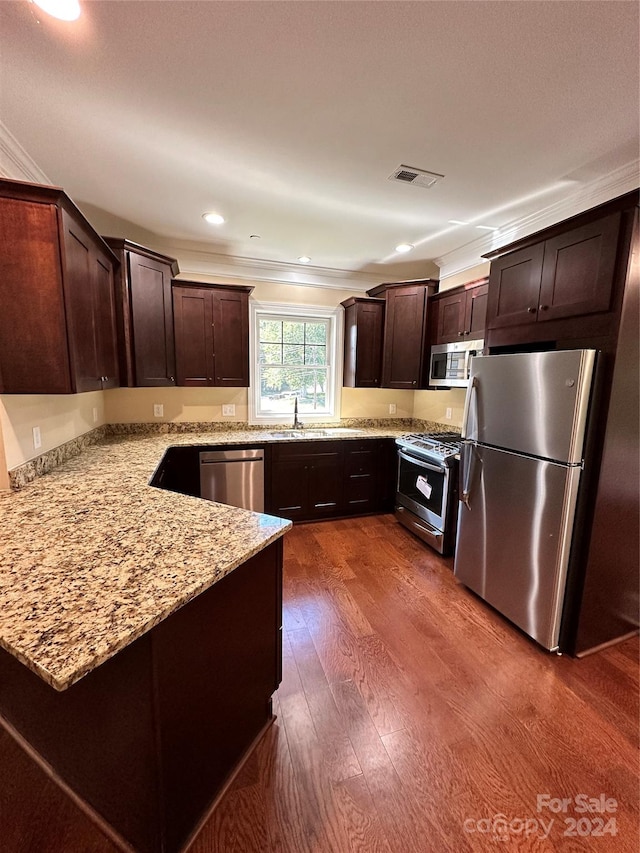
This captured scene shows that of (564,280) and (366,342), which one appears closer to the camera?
(564,280)

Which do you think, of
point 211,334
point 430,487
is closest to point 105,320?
point 211,334

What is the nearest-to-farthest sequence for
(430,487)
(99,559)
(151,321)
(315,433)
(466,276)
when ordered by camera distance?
(99,559), (151,321), (430,487), (466,276), (315,433)

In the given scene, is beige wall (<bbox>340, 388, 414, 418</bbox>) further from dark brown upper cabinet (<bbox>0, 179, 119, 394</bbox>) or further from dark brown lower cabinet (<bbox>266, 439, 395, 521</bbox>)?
dark brown upper cabinet (<bbox>0, 179, 119, 394</bbox>)

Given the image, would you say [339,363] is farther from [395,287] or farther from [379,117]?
[379,117]

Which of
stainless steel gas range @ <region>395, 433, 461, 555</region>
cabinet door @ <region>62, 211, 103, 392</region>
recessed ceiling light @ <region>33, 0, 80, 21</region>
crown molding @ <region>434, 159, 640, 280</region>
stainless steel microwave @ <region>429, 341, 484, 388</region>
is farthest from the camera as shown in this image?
stainless steel microwave @ <region>429, 341, 484, 388</region>

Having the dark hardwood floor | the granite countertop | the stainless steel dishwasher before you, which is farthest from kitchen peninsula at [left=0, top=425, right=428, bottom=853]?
the stainless steel dishwasher

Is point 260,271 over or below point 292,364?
over

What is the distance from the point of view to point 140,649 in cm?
87

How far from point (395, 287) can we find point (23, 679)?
3838 mm

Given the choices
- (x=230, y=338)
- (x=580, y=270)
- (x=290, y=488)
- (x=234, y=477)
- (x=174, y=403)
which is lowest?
(x=290, y=488)

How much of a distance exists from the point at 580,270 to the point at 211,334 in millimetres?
2846

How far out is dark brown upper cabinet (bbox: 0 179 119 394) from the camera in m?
1.46

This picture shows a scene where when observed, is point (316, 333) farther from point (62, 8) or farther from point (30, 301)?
point (62, 8)

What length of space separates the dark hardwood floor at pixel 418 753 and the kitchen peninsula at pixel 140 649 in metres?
0.12
